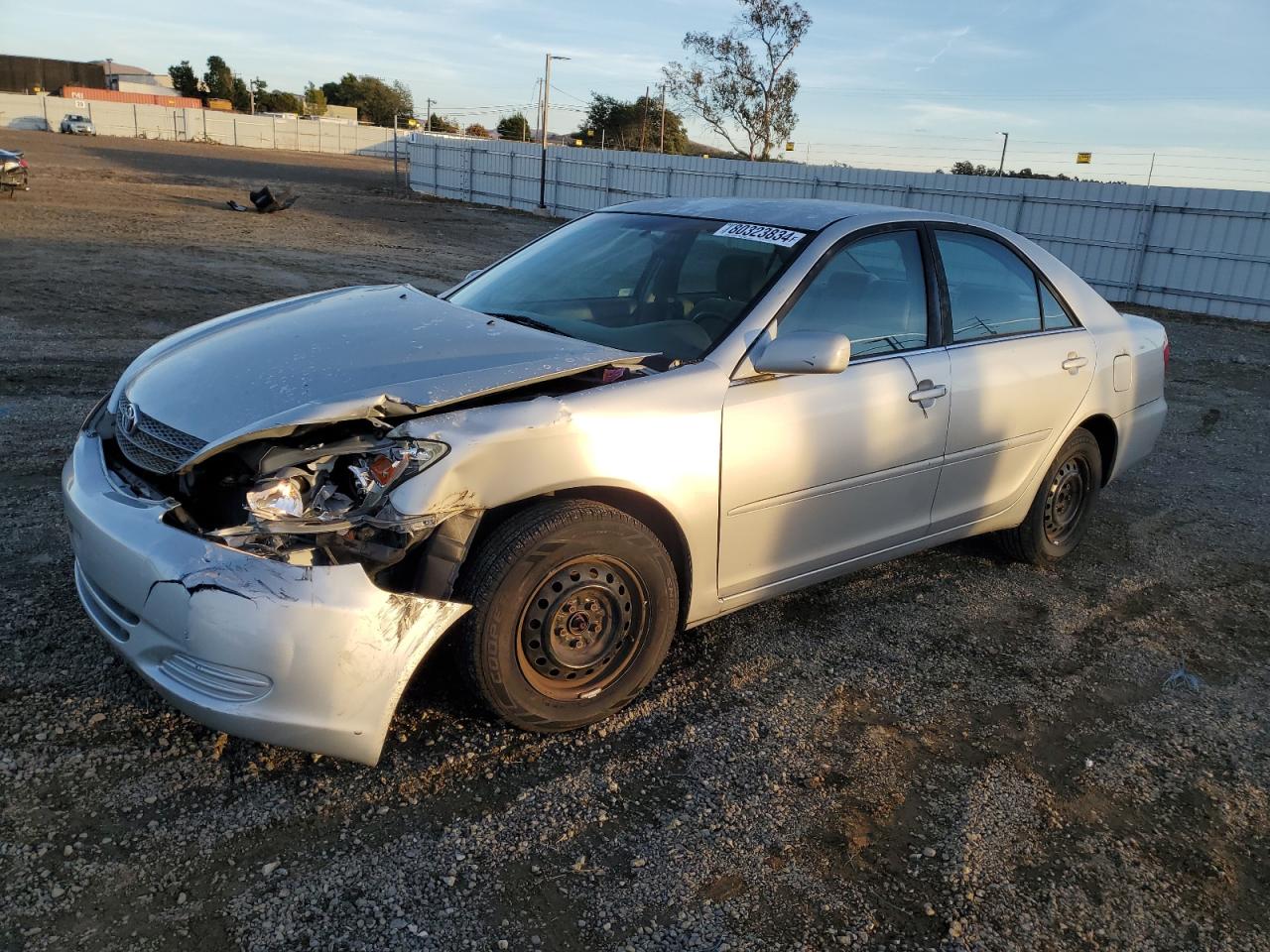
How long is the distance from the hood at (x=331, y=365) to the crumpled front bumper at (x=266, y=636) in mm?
325

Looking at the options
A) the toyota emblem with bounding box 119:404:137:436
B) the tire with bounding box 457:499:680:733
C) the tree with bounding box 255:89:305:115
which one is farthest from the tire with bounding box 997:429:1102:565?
the tree with bounding box 255:89:305:115

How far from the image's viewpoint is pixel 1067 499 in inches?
186

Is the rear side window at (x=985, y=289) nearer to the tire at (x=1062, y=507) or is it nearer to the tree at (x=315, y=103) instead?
the tire at (x=1062, y=507)

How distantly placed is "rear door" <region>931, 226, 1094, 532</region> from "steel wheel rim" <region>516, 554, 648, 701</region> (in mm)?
1609

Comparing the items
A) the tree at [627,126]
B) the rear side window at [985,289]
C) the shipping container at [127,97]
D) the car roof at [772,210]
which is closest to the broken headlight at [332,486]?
the car roof at [772,210]

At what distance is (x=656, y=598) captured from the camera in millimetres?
2984

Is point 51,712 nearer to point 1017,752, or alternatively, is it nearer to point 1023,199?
point 1017,752

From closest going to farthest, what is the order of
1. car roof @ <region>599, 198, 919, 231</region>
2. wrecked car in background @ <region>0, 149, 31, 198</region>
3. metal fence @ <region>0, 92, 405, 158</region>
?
car roof @ <region>599, 198, 919, 231</region> < wrecked car in background @ <region>0, 149, 31, 198</region> < metal fence @ <region>0, 92, 405, 158</region>

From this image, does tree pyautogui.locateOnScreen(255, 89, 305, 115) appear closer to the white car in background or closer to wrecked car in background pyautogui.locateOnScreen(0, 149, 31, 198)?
the white car in background

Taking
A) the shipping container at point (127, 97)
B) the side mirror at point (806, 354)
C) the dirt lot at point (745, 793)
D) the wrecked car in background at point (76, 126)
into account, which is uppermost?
the shipping container at point (127, 97)

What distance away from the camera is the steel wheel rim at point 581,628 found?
2.77 m

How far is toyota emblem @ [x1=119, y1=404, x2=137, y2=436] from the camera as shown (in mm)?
2908

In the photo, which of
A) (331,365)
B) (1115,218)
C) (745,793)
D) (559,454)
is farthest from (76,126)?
(745,793)

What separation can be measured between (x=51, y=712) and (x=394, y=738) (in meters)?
1.05
